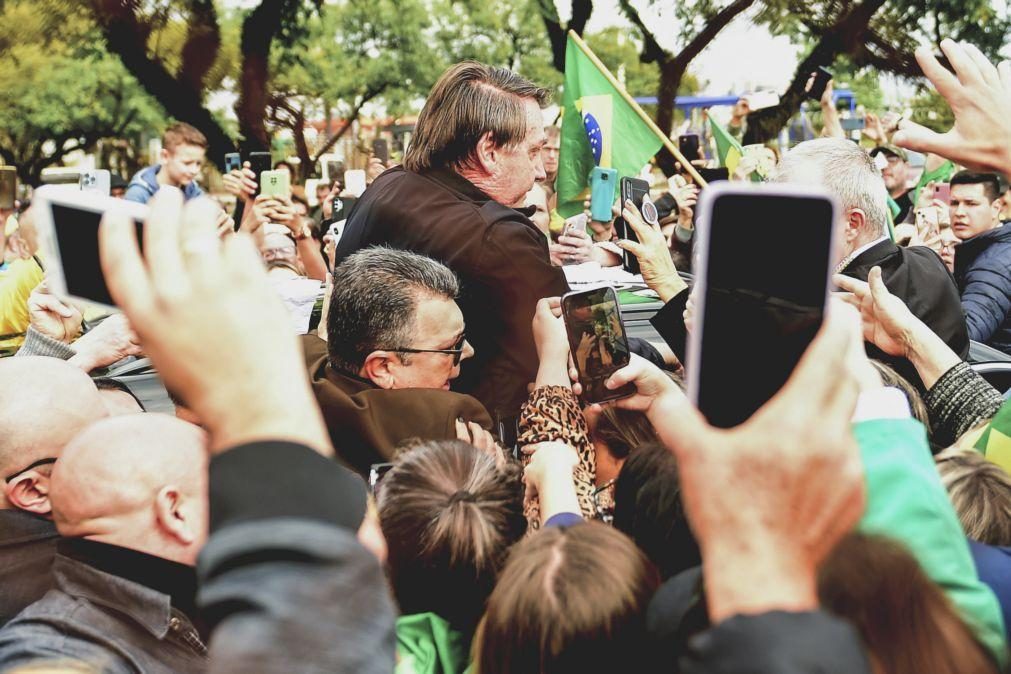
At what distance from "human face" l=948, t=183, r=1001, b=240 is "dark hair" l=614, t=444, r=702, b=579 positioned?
4.82 metres

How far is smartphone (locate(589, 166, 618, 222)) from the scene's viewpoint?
4039 mm

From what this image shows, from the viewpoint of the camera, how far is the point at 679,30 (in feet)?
56.0

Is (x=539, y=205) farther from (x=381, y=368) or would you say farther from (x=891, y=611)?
(x=891, y=611)

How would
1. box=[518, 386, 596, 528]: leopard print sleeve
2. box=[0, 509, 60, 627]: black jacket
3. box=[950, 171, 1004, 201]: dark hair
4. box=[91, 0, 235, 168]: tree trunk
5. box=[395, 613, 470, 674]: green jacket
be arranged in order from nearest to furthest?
box=[395, 613, 470, 674]: green jacket < box=[0, 509, 60, 627]: black jacket < box=[518, 386, 596, 528]: leopard print sleeve < box=[950, 171, 1004, 201]: dark hair < box=[91, 0, 235, 168]: tree trunk

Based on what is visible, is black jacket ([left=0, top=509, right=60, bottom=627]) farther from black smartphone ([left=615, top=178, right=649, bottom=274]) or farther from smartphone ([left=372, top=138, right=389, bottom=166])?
smartphone ([left=372, top=138, right=389, bottom=166])

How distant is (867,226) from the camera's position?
11.0 feet

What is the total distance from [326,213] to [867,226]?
6.46 metres

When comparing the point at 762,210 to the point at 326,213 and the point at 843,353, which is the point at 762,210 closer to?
the point at 843,353

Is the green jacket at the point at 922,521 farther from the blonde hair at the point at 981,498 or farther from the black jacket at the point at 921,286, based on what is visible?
the black jacket at the point at 921,286

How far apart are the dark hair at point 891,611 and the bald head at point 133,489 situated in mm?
1240

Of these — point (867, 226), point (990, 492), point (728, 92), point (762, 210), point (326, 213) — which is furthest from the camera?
point (728, 92)

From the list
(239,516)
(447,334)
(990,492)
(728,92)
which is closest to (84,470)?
(447,334)

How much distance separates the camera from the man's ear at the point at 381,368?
A: 8.49 feet

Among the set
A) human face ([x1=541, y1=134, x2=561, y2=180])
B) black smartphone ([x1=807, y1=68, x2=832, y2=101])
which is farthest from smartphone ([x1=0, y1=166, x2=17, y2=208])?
black smartphone ([x1=807, y1=68, x2=832, y2=101])
